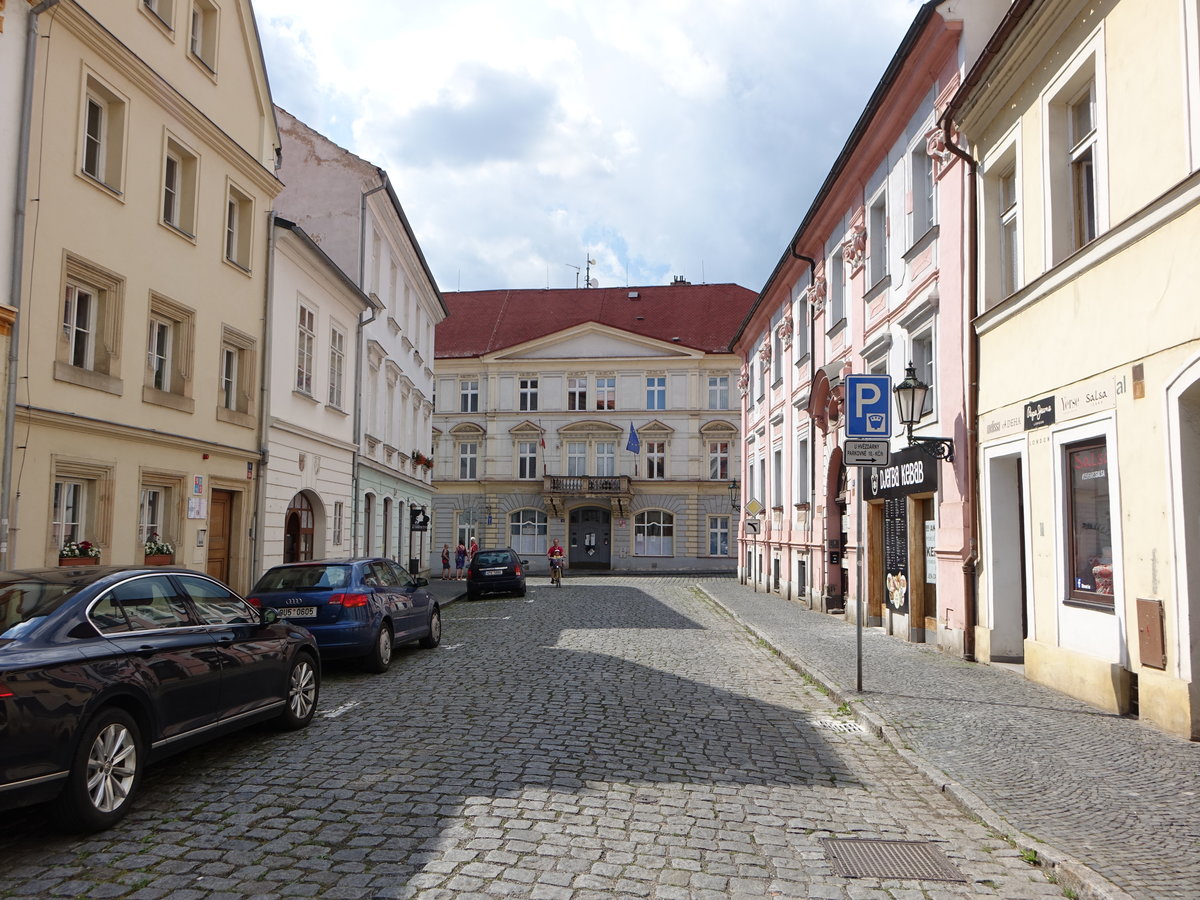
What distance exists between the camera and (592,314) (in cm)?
5891

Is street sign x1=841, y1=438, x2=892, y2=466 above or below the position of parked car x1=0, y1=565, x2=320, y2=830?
above

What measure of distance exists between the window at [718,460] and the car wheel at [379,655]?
133ft

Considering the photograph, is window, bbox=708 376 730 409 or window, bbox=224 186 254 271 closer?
window, bbox=224 186 254 271

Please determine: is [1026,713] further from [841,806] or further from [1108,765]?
[841,806]

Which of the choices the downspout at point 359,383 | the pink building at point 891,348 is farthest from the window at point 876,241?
the downspout at point 359,383

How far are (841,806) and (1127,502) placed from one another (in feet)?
15.3

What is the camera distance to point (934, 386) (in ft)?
49.0

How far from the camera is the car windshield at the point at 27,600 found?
534 centimetres

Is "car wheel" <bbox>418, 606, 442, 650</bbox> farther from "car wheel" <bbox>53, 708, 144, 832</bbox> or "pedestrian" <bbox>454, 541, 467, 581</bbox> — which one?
"pedestrian" <bbox>454, 541, 467, 581</bbox>

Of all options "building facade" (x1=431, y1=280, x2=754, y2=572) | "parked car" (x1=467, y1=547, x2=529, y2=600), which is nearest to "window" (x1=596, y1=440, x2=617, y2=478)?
"building facade" (x1=431, y1=280, x2=754, y2=572)

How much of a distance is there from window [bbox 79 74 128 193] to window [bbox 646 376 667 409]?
4007cm

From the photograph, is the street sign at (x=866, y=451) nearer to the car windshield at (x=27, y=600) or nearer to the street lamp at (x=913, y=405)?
the street lamp at (x=913, y=405)

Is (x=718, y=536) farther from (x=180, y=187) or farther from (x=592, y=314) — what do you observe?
(x=180, y=187)

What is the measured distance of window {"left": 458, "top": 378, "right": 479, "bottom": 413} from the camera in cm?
5403
